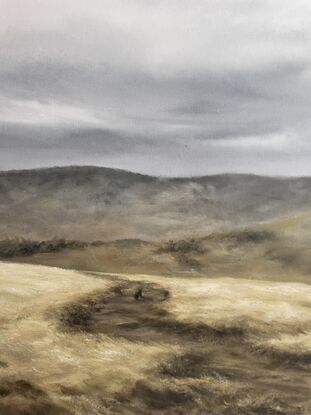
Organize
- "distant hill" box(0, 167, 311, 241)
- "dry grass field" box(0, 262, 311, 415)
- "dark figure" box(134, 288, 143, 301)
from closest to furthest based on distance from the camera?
"dry grass field" box(0, 262, 311, 415)
"dark figure" box(134, 288, 143, 301)
"distant hill" box(0, 167, 311, 241)

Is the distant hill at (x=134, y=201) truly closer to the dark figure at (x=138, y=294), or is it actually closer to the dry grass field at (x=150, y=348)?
the dark figure at (x=138, y=294)

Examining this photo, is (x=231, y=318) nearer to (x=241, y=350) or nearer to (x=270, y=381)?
(x=241, y=350)

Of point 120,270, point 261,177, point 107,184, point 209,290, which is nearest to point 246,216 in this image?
point 261,177

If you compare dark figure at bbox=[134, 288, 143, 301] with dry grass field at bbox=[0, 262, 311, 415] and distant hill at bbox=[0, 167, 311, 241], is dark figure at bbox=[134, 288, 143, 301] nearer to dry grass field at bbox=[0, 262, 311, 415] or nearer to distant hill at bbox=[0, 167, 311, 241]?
dry grass field at bbox=[0, 262, 311, 415]

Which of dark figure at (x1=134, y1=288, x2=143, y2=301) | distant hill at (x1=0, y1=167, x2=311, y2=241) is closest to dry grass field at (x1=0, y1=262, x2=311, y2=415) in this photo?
dark figure at (x1=134, y1=288, x2=143, y2=301)

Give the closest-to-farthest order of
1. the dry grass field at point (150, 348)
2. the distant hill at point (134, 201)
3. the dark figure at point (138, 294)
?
the dry grass field at point (150, 348), the dark figure at point (138, 294), the distant hill at point (134, 201)

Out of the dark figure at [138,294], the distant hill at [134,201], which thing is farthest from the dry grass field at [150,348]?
the distant hill at [134,201]

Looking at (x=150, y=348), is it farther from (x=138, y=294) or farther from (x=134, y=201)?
(x=134, y=201)
